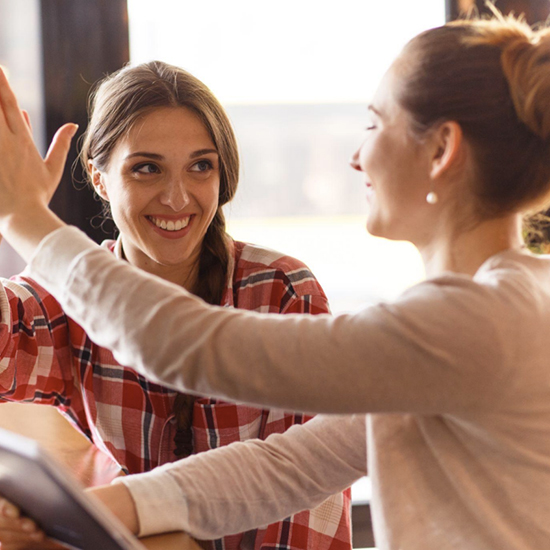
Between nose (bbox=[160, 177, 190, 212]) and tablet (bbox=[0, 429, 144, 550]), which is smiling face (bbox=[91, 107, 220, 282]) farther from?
tablet (bbox=[0, 429, 144, 550])

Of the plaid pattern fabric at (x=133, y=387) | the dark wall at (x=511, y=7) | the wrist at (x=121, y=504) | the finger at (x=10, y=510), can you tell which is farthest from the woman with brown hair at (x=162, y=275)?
the dark wall at (x=511, y=7)

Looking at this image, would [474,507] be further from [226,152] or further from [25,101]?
[25,101]

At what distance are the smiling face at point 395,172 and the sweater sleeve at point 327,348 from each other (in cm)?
16

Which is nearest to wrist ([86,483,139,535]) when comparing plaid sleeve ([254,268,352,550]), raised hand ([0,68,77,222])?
raised hand ([0,68,77,222])

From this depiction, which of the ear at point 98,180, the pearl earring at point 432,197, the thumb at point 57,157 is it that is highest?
the thumb at point 57,157

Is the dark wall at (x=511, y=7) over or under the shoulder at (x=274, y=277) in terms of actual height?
over

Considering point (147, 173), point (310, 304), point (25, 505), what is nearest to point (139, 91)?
point (147, 173)

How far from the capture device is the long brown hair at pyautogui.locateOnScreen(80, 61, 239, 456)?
153cm

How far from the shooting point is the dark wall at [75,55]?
203cm

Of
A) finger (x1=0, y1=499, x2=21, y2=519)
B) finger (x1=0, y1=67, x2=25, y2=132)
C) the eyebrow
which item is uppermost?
finger (x1=0, y1=67, x2=25, y2=132)

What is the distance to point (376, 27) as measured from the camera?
2.18 m

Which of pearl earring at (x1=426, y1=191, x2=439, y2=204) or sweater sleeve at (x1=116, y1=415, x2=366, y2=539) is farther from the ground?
pearl earring at (x1=426, y1=191, x2=439, y2=204)

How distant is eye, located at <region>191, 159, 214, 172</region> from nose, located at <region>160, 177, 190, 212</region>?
5 cm

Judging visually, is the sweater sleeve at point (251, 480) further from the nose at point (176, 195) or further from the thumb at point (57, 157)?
the nose at point (176, 195)
